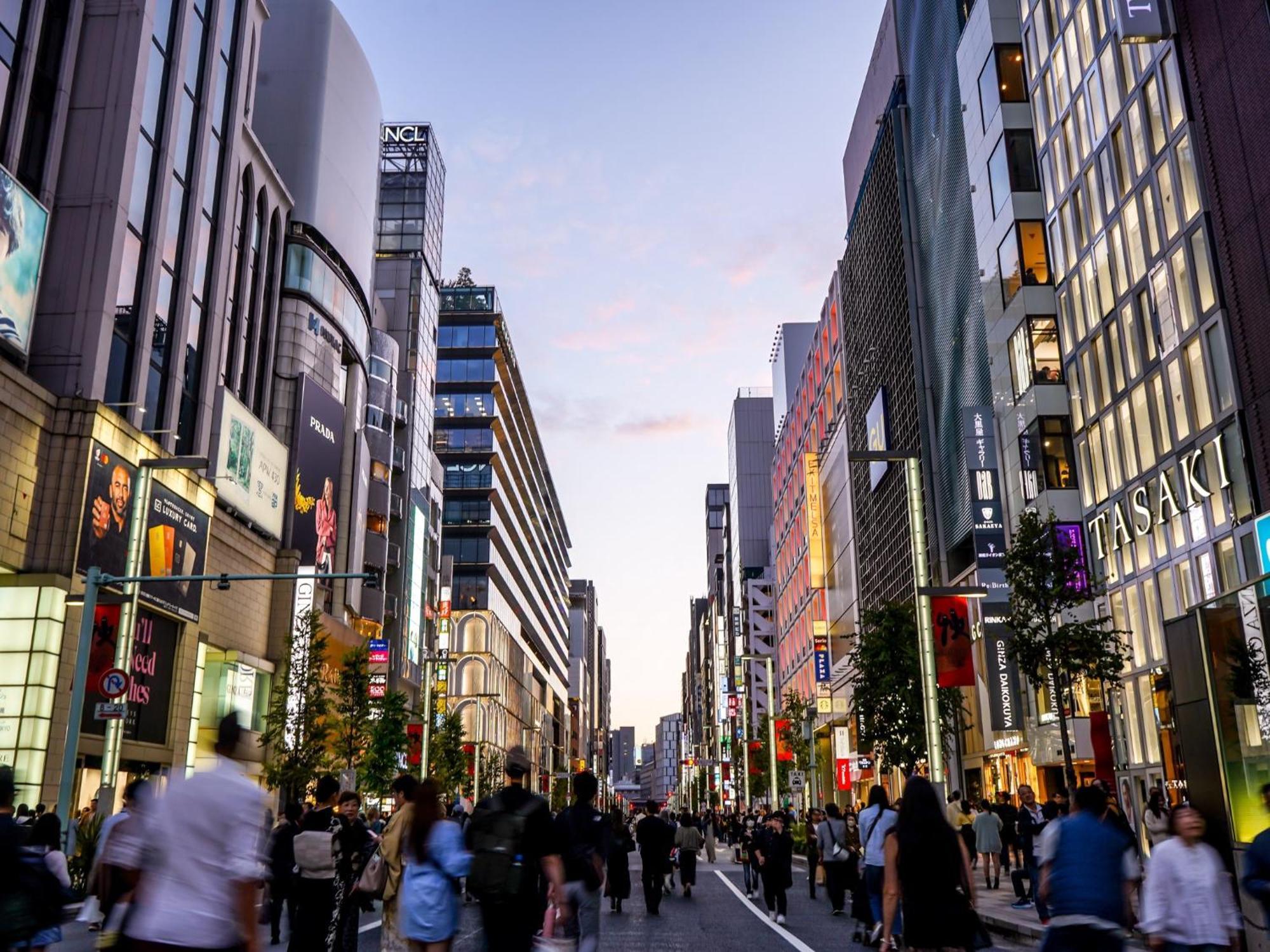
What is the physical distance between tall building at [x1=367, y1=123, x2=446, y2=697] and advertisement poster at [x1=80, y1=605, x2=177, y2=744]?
27.2 metres

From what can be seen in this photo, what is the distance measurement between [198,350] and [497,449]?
72.7 metres

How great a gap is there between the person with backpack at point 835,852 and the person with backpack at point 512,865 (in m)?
12.6

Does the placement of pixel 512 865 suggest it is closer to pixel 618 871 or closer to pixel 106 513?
pixel 618 871

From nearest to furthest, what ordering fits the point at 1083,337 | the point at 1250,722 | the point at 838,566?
the point at 1250,722 < the point at 1083,337 < the point at 838,566

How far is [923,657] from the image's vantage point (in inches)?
759

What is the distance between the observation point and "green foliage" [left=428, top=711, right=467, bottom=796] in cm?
6206

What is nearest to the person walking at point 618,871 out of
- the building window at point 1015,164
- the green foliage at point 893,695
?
the green foliage at point 893,695

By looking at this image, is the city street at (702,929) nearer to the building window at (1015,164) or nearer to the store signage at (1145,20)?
the store signage at (1145,20)

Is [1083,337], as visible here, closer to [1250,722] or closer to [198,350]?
[1250,722]

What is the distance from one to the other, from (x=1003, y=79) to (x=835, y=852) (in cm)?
3212

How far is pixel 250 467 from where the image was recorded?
45844 millimetres

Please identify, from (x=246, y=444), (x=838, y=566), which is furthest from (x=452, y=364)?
(x=246, y=444)

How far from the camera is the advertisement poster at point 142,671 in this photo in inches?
1235

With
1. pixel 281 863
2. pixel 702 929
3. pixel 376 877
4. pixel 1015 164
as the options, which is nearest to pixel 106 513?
pixel 702 929
